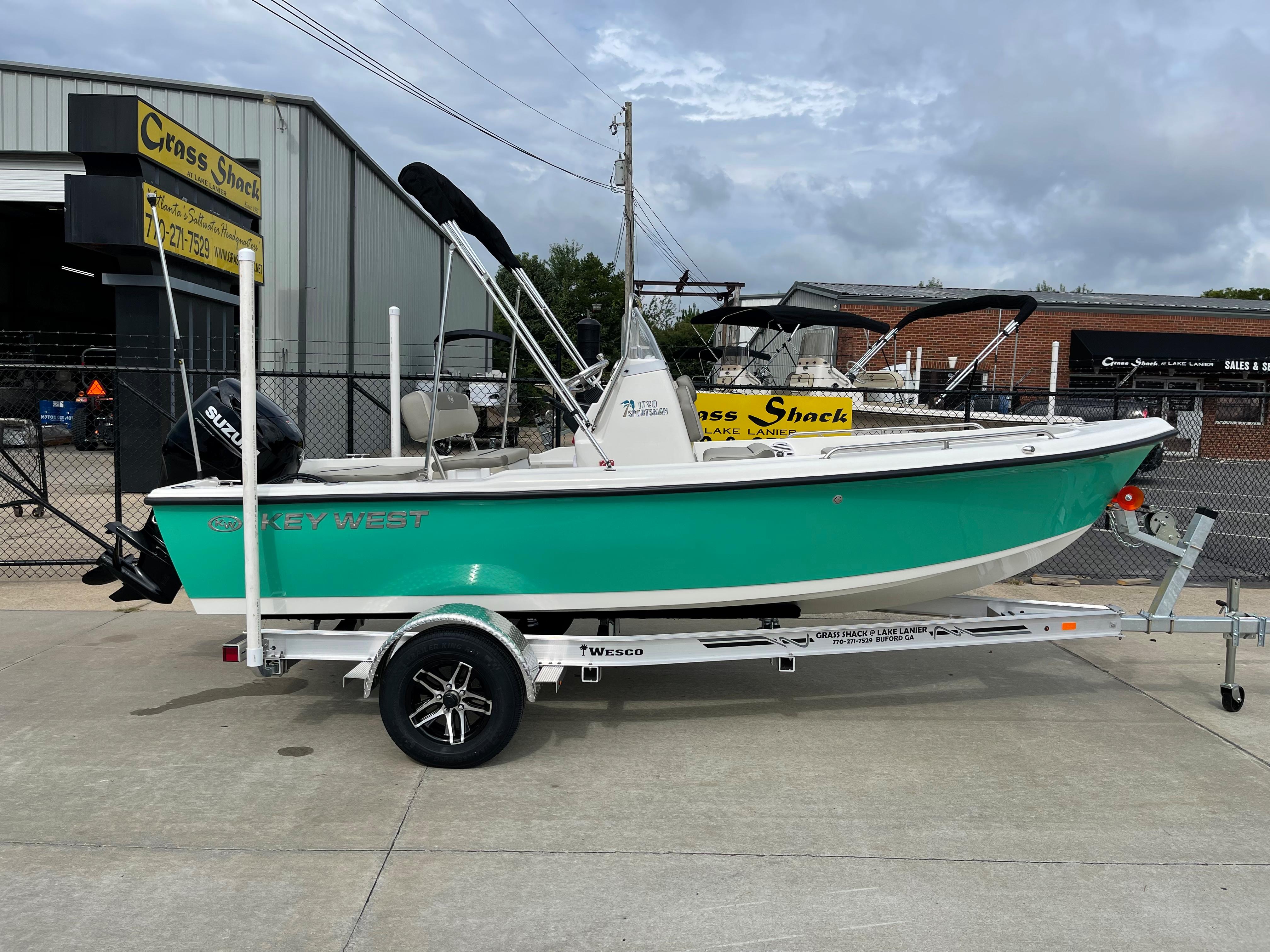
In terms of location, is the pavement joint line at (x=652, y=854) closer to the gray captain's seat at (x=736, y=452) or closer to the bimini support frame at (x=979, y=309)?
the gray captain's seat at (x=736, y=452)

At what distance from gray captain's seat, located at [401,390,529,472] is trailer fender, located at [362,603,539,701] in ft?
2.36

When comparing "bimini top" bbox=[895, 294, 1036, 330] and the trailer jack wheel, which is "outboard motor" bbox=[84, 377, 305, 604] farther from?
"bimini top" bbox=[895, 294, 1036, 330]

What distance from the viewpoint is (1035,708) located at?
437cm

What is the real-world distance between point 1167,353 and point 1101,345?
169 centimetres

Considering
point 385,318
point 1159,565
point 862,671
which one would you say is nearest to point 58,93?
point 385,318

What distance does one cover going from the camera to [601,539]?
366 centimetres

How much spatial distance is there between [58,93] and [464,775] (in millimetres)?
15483

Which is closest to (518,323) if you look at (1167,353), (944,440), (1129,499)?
(944,440)

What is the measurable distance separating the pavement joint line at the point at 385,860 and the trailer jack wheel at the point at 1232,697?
3.66 meters

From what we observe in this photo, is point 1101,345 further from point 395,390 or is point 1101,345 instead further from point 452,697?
point 452,697

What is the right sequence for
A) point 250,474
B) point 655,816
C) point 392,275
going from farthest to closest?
1. point 392,275
2. point 250,474
3. point 655,816

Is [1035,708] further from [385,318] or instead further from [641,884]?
[385,318]

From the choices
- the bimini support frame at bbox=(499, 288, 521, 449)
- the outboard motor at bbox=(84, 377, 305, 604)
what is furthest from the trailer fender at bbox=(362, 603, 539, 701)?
the bimini support frame at bbox=(499, 288, 521, 449)

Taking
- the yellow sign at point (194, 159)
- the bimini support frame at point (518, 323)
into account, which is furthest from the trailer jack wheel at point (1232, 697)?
the yellow sign at point (194, 159)
